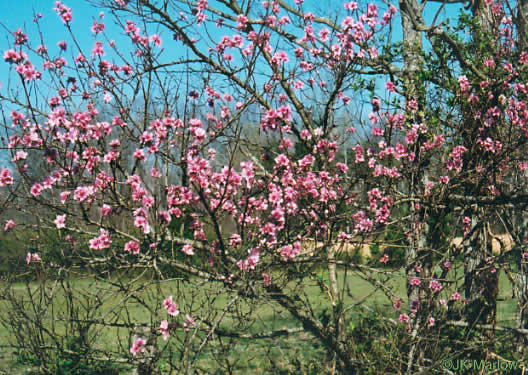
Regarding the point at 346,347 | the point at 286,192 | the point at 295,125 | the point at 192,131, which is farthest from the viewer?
the point at 295,125

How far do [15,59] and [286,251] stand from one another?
7.98 feet

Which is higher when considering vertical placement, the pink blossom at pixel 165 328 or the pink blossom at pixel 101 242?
the pink blossom at pixel 101 242

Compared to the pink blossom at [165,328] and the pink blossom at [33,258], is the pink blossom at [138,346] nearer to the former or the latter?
the pink blossom at [165,328]

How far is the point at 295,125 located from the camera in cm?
522

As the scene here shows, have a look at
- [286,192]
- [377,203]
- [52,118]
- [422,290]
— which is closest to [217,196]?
[286,192]

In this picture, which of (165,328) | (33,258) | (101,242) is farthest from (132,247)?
(33,258)

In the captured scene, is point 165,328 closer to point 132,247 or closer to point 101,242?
point 132,247

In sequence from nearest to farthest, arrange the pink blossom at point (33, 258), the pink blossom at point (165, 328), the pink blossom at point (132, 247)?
the pink blossom at point (165, 328) → the pink blossom at point (132, 247) → the pink blossom at point (33, 258)

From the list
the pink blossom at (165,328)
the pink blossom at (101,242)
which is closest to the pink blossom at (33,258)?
the pink blossom at (101,242)

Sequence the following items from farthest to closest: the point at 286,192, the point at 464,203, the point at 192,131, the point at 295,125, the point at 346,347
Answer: the point at 295,125 < the point at 464,203 < the point at 346,347 < the point at 286,192 < the point at 192,131

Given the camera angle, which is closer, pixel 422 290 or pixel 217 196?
pixel 217 196

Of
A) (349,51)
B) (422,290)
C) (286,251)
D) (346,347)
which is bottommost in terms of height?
(346,347)

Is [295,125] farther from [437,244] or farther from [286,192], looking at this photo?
[437,244]

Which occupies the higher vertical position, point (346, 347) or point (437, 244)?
point (437, 244)
